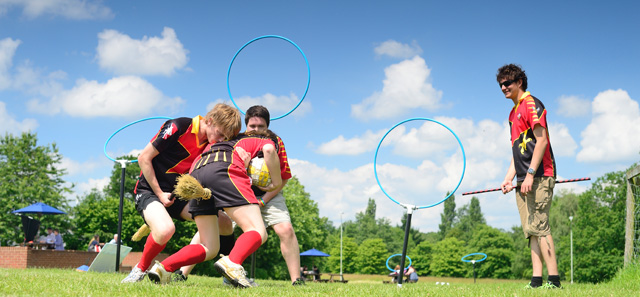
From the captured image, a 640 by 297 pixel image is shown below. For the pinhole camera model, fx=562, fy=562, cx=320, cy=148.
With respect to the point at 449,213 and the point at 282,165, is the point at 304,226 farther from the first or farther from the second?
the point at 449,213

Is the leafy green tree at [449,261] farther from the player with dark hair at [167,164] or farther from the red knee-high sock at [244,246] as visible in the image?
the red knee-high sock at [244,246]

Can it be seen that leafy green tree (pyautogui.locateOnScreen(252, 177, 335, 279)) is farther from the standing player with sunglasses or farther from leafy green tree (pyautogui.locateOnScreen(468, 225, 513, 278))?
leafy green tree (pyautogui.locateOnScreen(468, 225, 513, 278))

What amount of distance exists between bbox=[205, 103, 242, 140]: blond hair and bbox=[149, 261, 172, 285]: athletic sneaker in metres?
1.40

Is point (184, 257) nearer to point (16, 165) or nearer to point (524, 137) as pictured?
point (524, 137)

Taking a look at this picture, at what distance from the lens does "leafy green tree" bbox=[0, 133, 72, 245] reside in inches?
1729

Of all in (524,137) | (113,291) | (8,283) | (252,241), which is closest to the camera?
(113,291)

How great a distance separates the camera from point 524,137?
6477 millimetres

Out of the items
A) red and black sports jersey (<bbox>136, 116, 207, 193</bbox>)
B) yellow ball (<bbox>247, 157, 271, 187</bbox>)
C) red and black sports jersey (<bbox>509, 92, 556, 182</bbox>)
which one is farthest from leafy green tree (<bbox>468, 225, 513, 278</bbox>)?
red and black sports jersey (<bbox>136, 116, 207, 193</bbox>)

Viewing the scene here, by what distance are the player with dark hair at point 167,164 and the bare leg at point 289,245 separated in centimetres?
106

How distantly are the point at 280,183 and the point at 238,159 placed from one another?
0.89 metres

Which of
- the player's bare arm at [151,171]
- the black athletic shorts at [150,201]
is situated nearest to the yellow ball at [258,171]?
the black athletic shorts at [150,201]

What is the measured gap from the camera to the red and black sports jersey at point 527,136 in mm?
6242

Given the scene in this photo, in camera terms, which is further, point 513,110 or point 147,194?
point 513,110

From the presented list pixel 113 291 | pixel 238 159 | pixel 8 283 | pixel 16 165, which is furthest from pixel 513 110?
pixel 16 165
